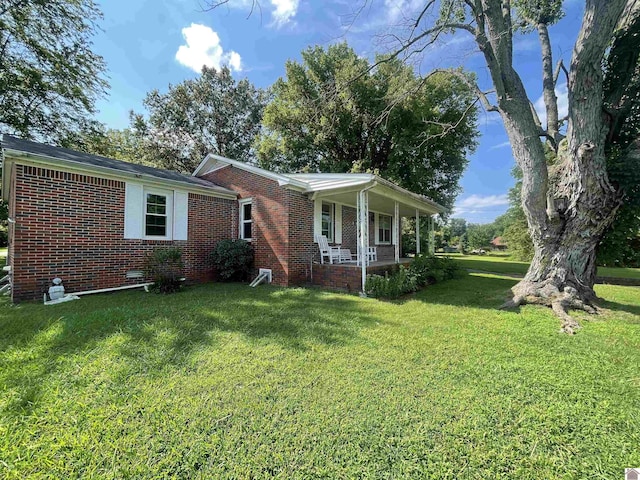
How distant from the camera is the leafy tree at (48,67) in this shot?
11.7 meters

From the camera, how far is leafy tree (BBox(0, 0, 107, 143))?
459 inches

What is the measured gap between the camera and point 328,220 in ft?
32.9

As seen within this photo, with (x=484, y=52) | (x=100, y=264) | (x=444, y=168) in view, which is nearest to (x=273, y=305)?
(x=100, y=264)

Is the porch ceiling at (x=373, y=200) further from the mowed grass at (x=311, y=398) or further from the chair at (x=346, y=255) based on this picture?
the mowed grass at (x=311, y=398)

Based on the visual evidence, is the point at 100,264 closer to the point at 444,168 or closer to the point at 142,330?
the point at 142,330

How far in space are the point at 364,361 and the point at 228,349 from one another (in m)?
1.83

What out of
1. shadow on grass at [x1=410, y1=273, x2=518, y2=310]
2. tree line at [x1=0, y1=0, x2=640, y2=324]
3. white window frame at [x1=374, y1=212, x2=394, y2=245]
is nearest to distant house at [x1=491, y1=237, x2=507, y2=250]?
tree line at [x1=0, y1=0, x2=640, y2=324]

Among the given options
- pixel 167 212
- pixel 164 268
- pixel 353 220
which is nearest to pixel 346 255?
pixel 353 220

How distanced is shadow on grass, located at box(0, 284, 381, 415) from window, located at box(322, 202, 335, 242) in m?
3.77

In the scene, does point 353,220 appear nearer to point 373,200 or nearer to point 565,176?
point 373,200

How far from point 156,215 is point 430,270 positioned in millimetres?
9186

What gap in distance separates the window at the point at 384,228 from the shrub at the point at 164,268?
9314mm

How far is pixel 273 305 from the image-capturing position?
230 inches

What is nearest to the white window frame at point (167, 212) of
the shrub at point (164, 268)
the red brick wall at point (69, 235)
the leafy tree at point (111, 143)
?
the red brick wall at point (69, 235)
